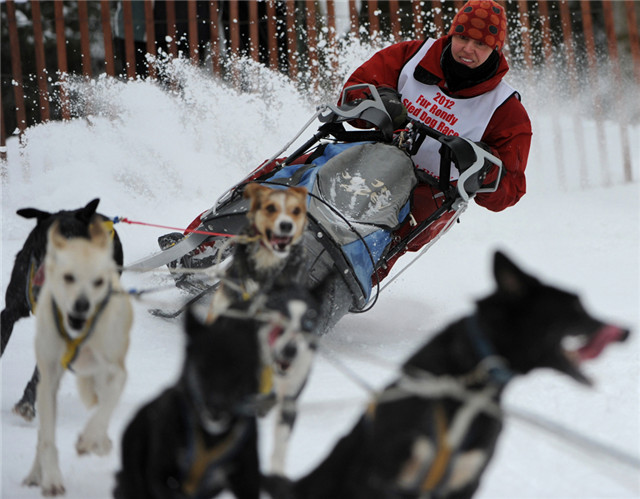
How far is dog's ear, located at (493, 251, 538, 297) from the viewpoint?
1237 millimetres

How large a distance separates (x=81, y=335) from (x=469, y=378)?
91 cm

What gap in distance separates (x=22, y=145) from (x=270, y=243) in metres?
5.14

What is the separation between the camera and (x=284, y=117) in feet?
23.0

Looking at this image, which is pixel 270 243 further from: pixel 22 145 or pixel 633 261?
pixel 22 145

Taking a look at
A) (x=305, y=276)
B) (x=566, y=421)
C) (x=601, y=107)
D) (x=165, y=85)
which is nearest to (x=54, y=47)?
(x=165, y=85)

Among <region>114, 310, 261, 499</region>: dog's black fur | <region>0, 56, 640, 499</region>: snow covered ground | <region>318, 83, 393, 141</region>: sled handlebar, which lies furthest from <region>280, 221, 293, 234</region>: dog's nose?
<region>318, 83, 393, 141</region>: sled handlebar

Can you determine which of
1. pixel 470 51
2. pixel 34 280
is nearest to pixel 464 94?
pixel 470 51

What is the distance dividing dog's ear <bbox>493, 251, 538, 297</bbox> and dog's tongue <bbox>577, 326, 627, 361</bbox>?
13 cm

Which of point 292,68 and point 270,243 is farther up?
point 270,243

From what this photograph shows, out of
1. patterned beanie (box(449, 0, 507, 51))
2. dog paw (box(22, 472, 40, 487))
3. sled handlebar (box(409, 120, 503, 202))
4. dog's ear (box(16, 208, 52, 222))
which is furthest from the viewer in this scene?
patterned beanie (box(449, 0, 507, 51))

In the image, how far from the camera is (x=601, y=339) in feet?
3.93

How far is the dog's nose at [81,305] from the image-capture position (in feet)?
5.23

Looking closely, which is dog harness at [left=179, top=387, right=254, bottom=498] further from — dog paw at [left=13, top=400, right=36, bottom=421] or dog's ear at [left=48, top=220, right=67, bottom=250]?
dog paw at [left=13, top=400, right=36, bottom=421]

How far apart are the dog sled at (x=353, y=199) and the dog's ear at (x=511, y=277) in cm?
163
